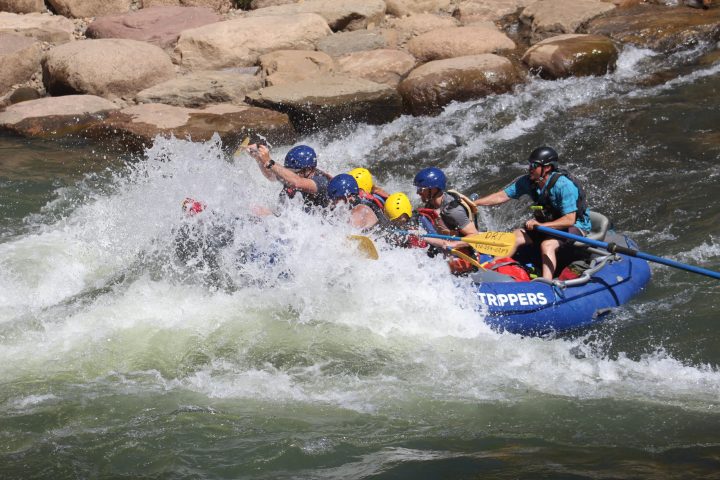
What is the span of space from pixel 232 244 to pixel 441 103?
5699 millimetres

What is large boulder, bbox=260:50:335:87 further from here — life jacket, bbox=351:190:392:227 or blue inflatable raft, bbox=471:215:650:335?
blue inflatable raft, bbox=471:215:650:335

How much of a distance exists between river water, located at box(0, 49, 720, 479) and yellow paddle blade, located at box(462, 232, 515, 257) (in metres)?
0.35

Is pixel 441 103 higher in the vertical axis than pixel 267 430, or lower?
higher

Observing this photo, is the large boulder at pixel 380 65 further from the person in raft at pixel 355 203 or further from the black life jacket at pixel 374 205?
the person in raft at pixel 355 203

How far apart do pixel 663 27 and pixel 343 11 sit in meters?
5.22

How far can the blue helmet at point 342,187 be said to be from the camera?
7164mm

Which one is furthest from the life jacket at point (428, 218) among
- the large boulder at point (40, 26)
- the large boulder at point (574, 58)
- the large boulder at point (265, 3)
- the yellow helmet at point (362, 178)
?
the large boulder at point (265, 3)

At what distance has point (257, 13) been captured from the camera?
15102 mm

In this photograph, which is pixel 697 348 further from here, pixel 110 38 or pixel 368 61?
pixel 110 38

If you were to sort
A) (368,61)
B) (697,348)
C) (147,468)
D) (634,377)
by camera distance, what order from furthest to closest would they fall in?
(368,61) → (697,348) → (634,377) → (147,468)

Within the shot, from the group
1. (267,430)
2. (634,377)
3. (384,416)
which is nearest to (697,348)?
(634,377)

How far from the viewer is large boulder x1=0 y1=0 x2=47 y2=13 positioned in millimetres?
15516

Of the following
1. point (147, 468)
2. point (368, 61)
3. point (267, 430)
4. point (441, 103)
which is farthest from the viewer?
point (368, 61)

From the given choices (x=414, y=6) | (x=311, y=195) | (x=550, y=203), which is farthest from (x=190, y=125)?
(x=414, y=6)
